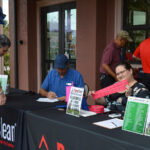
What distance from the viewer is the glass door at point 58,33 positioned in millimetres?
5609

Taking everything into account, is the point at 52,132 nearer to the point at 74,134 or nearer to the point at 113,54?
the point at 74,134

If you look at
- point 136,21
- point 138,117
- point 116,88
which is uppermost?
point 136,21

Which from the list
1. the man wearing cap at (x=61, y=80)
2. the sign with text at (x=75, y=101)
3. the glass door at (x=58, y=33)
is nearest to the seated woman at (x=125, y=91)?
the sign with text at (x=75, y=101)

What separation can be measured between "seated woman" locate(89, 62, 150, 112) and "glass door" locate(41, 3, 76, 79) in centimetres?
316

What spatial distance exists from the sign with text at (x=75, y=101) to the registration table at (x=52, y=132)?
0.05m

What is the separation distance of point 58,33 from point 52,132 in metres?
4.26

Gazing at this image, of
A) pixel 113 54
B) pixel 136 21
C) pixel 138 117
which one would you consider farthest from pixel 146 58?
pixel 138 117

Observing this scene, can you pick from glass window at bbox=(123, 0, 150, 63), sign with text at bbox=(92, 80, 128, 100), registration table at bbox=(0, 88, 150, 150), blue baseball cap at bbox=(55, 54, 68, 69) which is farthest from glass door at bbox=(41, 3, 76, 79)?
sign with text at bbox=(92, 80, 128, 100)

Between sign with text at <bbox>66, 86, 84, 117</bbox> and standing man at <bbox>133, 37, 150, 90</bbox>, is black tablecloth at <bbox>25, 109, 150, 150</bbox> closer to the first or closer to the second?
sign with text at <bbox>66, 86, 84, 117</bbox>

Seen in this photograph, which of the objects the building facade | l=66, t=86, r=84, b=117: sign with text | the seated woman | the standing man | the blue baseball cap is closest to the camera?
l=66, t=86, r=84, b=117: sign with text

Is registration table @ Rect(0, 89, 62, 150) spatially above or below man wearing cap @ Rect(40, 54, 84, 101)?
below

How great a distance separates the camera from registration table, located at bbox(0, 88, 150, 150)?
5.03 ft

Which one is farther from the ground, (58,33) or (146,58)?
(58,33)

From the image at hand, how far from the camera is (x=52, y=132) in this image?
195 centimetres
